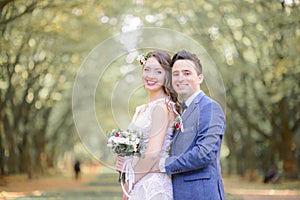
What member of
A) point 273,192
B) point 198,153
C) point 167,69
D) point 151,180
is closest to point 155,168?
point 151,180

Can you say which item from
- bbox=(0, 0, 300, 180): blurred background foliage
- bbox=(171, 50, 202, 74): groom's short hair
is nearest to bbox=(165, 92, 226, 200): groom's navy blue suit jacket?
bbox=(171, 50, 202, 74): groom's short hair

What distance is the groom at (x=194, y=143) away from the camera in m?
4.91

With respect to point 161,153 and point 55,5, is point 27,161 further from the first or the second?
point 161,153

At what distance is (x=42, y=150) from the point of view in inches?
1662

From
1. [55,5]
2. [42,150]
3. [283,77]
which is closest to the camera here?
[55,5]

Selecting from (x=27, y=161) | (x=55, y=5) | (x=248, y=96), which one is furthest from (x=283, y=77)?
(x=27, y=161)

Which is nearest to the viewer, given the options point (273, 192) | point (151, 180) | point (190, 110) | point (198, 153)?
point (198, 153)

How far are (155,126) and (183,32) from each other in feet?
63.6

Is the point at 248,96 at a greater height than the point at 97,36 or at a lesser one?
lesser

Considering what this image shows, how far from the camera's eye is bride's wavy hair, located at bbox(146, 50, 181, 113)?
17.1ft

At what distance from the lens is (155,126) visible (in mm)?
5164

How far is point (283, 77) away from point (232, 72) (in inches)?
86.1

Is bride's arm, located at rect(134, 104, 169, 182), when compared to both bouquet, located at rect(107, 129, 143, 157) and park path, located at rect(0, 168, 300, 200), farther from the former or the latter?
park path, located at rect(0, 168, 300, 200)

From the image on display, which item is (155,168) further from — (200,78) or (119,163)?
(200,78)
